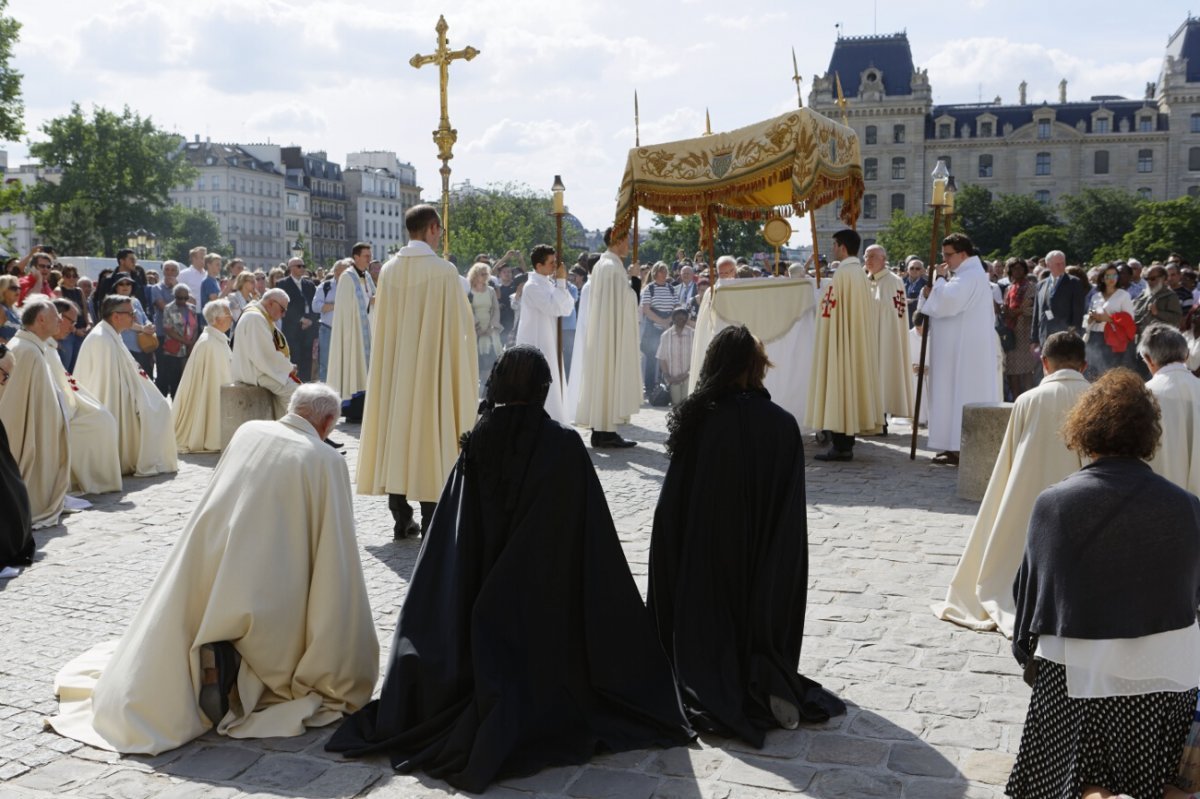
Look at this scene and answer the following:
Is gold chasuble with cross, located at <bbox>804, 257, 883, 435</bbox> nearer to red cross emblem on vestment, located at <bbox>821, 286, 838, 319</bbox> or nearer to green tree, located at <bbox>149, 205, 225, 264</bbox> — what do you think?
red cross emblem on vestment, located at <bbox>821, 286, 838, 319</bbox>

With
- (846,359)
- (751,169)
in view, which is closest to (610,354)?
(751,169)

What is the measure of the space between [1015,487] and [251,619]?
148 inches

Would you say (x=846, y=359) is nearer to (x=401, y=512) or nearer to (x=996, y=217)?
(x=401, y=512)

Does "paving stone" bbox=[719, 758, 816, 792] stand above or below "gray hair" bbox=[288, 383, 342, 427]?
below

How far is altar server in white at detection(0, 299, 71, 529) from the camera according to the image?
28.6 feet

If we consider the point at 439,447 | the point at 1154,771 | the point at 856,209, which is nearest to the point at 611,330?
the point at 856,209

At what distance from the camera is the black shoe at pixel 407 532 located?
8.31m

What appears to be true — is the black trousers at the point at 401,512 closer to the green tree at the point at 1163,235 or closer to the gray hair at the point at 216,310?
the gray hair at the point at 216,310

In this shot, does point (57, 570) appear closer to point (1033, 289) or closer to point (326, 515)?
point (326, 515)

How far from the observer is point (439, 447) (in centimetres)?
805

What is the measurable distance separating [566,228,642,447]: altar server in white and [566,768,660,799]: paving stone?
318 inches

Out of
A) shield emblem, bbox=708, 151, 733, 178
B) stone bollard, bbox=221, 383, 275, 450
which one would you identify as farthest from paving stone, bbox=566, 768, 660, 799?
shield emblem, bbox=708, 151, 733, 178

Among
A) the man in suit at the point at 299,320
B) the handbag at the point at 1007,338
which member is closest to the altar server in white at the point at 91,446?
the man in suit at the point at 299,320

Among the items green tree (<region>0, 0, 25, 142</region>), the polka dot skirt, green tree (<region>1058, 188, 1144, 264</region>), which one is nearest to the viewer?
the polka dot skirt
